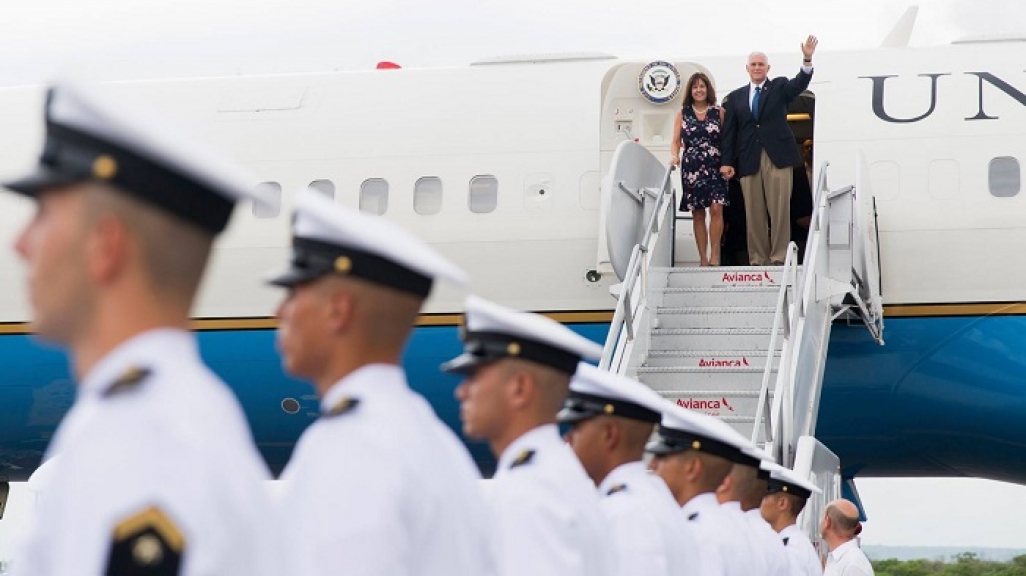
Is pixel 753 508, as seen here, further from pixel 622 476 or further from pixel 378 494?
pixel 378 494

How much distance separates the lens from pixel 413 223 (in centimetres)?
1308

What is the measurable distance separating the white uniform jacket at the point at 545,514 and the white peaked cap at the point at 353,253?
83cm

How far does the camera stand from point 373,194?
43.3ft

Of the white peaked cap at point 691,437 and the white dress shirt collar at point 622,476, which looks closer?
the white dress shirt collar at point 622,476

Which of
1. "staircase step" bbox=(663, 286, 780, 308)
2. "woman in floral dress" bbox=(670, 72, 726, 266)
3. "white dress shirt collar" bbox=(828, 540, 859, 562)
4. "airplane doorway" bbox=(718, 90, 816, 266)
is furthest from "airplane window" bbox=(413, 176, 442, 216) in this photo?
"white dress shirt collar" bbox=(828, 540, 859, 562)

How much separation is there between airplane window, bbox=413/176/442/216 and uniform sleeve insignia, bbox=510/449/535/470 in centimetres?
944

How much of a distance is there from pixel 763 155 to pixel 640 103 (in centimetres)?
127

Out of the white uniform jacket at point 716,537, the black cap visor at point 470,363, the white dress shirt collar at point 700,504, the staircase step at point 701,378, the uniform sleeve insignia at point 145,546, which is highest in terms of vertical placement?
the black cap visor at point 470,363

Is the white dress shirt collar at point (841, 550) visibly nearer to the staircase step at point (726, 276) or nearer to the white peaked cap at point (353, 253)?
the staircase step at point (726, 276)

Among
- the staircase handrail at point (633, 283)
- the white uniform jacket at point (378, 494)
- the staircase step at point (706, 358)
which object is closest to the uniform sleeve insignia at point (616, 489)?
the white uniform jacket at point (378, 494)

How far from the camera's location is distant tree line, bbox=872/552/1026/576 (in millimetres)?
23906

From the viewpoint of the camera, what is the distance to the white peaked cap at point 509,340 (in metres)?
3.76

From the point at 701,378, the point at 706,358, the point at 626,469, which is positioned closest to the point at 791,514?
the point at 701,378

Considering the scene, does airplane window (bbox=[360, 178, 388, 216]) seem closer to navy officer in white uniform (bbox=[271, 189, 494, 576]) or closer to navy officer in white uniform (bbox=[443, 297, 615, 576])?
navy officer in white uniform (bbox=[443, 297, 615, 576])
